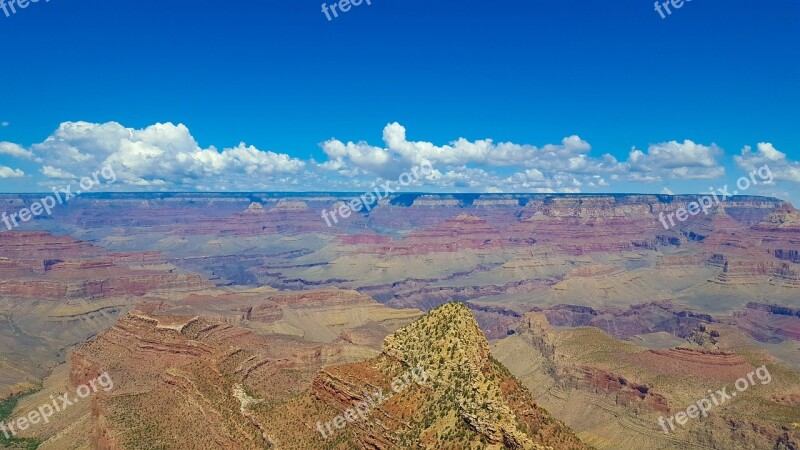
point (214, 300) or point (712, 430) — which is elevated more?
point (214, 300)

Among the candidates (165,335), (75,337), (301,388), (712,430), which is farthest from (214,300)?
(712,430)

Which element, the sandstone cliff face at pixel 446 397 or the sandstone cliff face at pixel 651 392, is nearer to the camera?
the sandstone cliff face at pixel 446 397

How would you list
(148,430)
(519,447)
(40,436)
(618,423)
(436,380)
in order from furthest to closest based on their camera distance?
(618,423) < (40,436) < (148,430) < (436,380) < (519,447)

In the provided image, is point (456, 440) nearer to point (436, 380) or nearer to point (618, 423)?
point (436, 380)

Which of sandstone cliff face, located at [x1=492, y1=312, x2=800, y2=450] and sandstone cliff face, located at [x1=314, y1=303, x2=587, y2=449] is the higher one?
sandstone cliff face, located at [x1=314, y1=303, x2=587, y2=449]

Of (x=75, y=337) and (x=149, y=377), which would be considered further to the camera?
(x=75, y=337)

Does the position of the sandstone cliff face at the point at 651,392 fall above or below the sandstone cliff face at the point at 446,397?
below

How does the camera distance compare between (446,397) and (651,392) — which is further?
(651,392)

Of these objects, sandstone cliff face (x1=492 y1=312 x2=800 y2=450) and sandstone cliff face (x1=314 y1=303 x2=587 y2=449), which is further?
sandstone cliff face (x1=492 y1=312 x2=800 y2=450)

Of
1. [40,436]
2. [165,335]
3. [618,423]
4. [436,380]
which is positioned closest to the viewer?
[436,380]

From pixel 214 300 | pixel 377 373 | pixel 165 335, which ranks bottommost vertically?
pixel 214 300

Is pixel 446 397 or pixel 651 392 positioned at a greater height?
pixel 446 397
